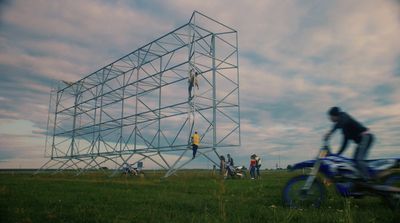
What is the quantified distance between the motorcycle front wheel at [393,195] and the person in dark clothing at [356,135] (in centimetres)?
54

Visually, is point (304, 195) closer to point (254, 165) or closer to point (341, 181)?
point (341, 181)

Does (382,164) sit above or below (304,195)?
above

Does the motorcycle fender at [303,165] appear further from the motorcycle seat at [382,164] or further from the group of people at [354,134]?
the motorcycle seat at [382,164]

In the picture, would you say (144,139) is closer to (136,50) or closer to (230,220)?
(136,50)

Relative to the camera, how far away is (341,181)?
6.31 metres

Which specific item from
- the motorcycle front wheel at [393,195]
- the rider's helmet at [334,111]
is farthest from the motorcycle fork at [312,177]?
the motorcycle front wheel at [393,195]

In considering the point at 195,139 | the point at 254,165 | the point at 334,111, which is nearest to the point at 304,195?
the point at 334,111

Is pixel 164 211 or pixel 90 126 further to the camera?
pixel 90 126

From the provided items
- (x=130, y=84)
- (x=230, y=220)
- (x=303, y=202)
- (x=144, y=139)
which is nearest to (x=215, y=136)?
(x=144, y=139)

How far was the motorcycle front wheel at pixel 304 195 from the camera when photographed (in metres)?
6.45

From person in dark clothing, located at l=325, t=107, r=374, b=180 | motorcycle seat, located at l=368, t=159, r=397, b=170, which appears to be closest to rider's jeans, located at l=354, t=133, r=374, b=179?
person in dark clothing, located at l=325, t=107, r=374, b=180

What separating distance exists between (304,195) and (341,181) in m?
0.72

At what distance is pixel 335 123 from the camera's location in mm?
6184

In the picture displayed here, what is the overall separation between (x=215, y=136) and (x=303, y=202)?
14.0 m
